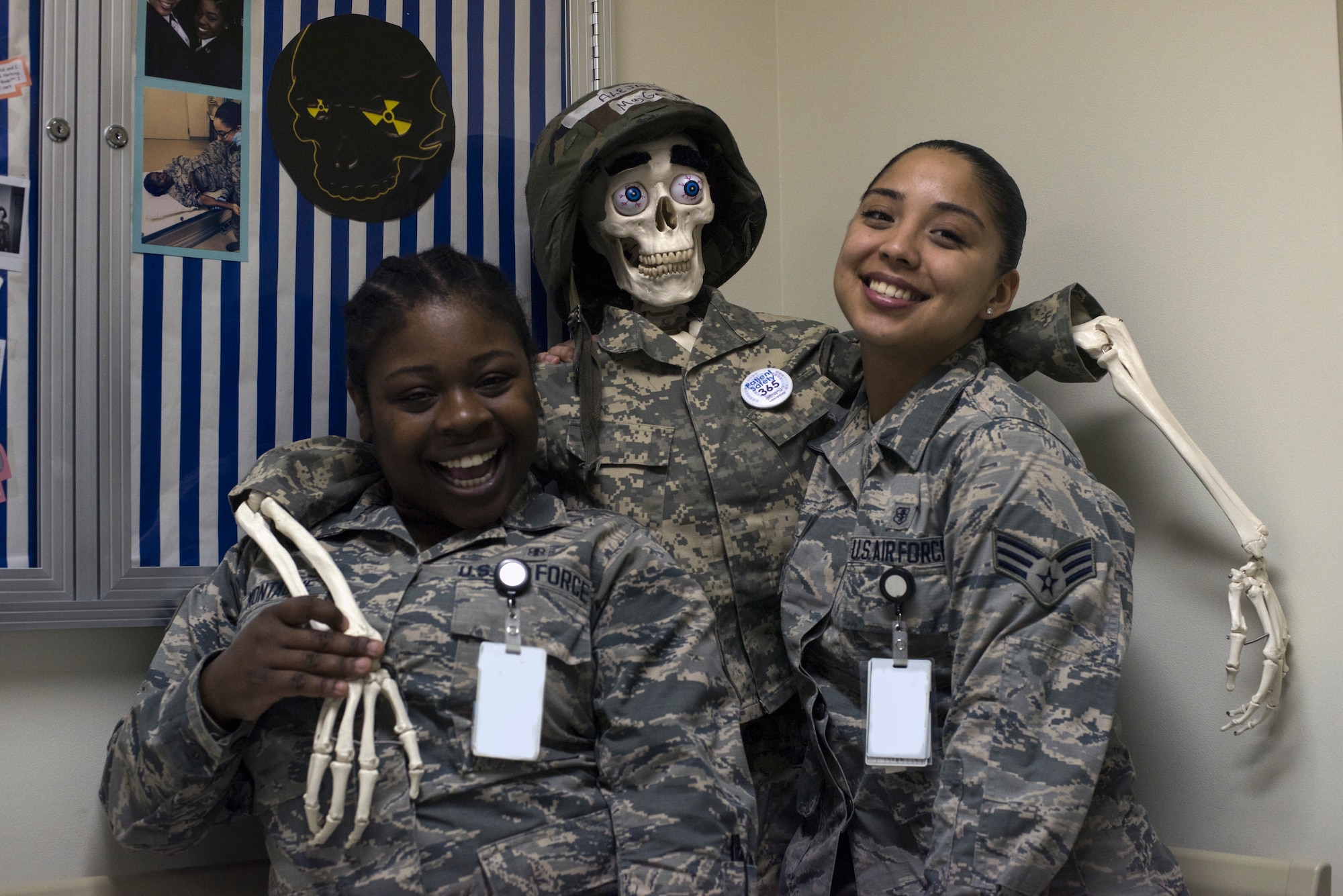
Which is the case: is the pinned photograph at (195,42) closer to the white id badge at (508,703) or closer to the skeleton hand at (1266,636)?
the white id badge at (508,703)

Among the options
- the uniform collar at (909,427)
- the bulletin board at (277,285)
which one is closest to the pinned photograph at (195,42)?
the bulletin board at (277,285)

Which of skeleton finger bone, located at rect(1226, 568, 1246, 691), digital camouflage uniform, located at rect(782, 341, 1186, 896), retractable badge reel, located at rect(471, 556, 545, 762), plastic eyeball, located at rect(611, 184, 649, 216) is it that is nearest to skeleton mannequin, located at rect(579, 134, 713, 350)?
plastic eyeball, located at rect(611, 184, 649, 216)

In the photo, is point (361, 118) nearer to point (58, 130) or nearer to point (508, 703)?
point (58, 130)

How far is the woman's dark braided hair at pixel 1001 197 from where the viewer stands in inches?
78.2

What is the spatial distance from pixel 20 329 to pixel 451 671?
0.97 meters

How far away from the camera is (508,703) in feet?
5.41

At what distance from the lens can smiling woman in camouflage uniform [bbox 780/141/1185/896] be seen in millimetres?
1625

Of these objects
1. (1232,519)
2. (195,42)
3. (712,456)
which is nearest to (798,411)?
(712,456)

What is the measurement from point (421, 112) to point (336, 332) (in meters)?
0.50

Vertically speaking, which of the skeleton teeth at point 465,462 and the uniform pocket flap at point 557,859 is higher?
the skeleton teeth at point 465,462

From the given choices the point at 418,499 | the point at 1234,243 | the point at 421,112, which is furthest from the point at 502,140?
the point at 1234,243

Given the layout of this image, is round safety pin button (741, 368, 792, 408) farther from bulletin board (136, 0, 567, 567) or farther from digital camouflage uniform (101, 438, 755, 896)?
bulletin board (136, 0, 567, 567)

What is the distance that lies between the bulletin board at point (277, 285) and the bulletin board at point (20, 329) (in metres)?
0.01

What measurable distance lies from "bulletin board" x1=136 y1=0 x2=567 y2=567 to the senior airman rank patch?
124cm
